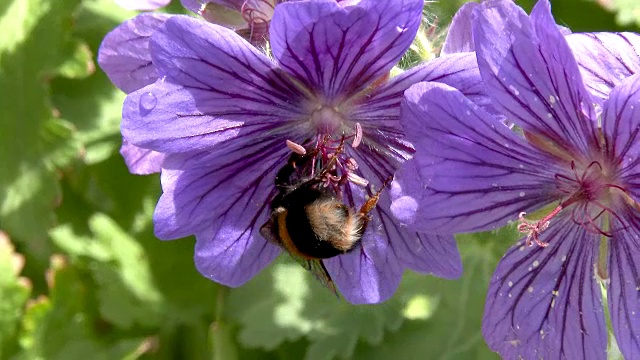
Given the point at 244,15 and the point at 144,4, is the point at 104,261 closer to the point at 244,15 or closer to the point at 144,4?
the point at 144,4

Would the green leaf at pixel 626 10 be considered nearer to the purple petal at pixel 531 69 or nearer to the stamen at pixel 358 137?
the purple petal at pixel 531 69

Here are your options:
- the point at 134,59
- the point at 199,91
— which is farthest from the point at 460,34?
the point at 134,59

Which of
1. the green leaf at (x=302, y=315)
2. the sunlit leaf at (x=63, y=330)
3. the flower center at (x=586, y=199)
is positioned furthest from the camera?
the sunlit leaf at (x=63, y=330)

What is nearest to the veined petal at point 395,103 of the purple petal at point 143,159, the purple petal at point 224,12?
the purple petal at point 224,12

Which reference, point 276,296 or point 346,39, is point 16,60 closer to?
point 276,296

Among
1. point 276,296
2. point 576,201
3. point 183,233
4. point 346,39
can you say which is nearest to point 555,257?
point 576,201

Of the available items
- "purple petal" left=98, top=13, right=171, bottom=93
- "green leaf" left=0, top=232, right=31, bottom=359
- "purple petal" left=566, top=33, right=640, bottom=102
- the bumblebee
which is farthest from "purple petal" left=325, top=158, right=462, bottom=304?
"green leaf" left=0, top=232, right=31, bottom=359
